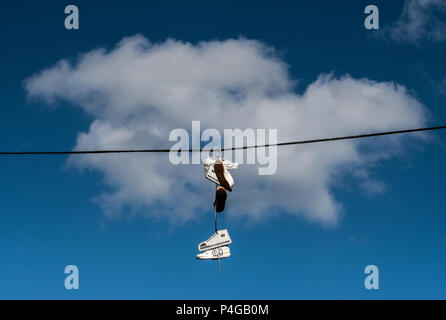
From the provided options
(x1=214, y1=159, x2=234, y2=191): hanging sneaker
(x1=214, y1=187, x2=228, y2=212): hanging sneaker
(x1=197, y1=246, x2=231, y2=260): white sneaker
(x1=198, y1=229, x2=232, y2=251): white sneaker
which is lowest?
(x1=197, y1=246, x2=231, y2=260): white sneaker

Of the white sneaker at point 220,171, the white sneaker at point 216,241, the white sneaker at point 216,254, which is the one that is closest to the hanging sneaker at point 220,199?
the white sneaker at point 220,171

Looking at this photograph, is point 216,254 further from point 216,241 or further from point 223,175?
point 223,175

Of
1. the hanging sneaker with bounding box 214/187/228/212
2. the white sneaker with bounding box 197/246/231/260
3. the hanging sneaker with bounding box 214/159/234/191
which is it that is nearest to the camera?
the hanging sneaker with bounding box 214/159/234/191

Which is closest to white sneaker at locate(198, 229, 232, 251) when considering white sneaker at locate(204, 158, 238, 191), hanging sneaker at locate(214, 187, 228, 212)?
hanging sneaker at locate(214, 187, 228, 212)

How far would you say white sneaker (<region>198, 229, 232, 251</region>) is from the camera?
10.9 meters

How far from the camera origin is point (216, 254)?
1084 cm

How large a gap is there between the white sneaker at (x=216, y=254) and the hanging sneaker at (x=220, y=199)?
2.77ft

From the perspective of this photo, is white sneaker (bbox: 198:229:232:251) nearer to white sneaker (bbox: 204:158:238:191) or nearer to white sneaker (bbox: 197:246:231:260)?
white sneaker (bbox: 197:246:231:260)

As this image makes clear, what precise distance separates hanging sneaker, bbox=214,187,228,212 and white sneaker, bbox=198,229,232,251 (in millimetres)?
626

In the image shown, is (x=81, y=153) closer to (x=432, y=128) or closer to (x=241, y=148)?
(x=241, y=148)

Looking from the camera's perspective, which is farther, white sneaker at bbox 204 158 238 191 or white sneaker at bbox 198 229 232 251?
white sneaker at bbox 198 229 232 251

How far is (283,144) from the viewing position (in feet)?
28.8

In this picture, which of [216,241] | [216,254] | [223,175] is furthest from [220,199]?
[216,254]

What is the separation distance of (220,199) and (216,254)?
1.19 m
